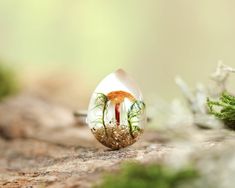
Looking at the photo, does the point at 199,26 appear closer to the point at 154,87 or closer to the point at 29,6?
the point at 154,87

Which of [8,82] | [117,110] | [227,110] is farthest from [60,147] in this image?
[8,82]

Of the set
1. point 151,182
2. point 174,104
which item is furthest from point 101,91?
point 151,182

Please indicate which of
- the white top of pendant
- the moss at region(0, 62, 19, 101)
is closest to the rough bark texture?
the white top of pendant

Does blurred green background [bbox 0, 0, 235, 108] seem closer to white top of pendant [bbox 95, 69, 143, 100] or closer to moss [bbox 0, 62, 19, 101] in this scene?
moss [bbox 0, 62, 19, 101]

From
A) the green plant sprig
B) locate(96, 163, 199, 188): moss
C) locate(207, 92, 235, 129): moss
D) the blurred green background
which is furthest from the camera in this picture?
the blurred green background

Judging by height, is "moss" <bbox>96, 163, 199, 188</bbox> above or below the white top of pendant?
below

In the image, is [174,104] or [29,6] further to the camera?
[29,6]

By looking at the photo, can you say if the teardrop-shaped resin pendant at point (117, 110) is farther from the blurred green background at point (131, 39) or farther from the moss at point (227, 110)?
the blurred green background at point (131, 39)
